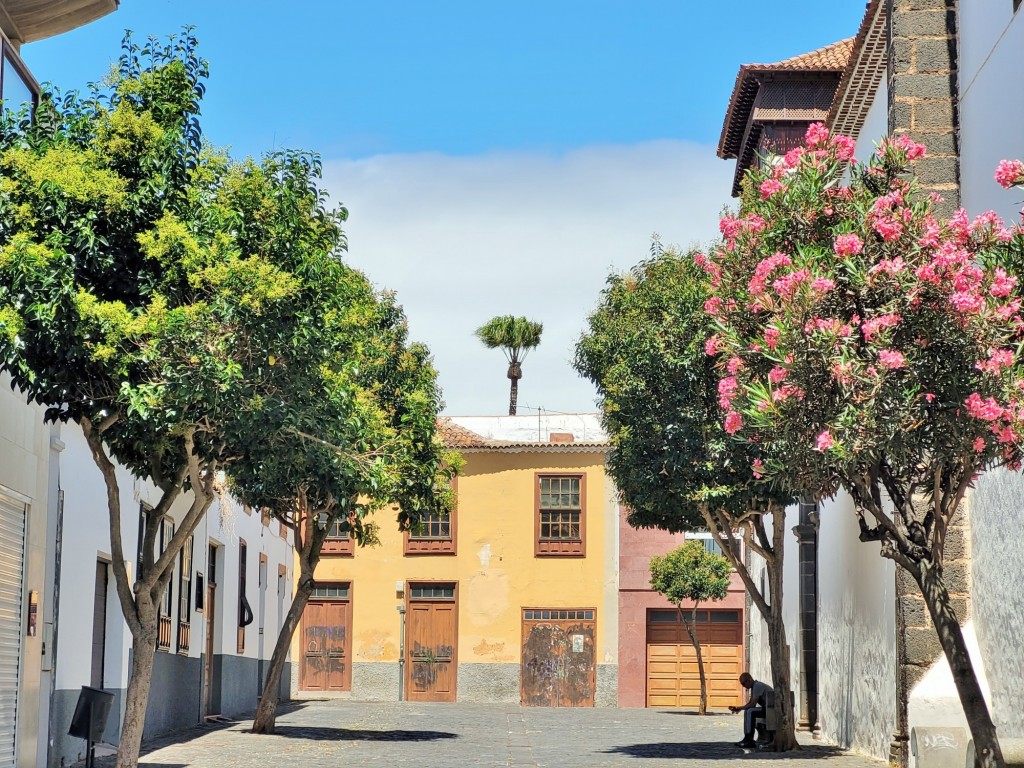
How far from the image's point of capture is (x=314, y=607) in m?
40.2

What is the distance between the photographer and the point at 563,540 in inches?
1560

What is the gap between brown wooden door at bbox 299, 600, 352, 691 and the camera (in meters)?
39.9

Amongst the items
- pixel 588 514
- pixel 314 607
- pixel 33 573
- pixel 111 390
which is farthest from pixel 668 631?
pixel 111 390

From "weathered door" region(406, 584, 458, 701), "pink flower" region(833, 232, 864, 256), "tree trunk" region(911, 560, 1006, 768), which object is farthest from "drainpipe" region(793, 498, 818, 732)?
"weathered door" region(406, 584, 458, 701)

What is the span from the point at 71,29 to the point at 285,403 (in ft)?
22.9

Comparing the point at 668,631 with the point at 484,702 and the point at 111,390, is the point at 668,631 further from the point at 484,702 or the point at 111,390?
the point at 111,390

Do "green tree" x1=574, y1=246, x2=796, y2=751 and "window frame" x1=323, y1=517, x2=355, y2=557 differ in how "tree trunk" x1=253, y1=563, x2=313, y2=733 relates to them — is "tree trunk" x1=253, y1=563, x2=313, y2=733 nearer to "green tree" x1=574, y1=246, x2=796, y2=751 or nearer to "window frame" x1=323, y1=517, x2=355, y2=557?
"green tree" x1=574, y1=246, x2=796, y2=751

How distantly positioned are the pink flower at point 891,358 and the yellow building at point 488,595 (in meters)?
30.0

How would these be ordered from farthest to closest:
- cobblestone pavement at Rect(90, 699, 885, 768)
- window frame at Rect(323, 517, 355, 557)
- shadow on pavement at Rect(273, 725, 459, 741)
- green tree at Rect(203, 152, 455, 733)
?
1. window frame at Rect(323, 517, 355, 557)
2. shadow on pavement at Rect(273, 725, 459, 741)
3. cobblestone pavement at Rect(90, 699, 885, 768)
4. green tree at Rect(203, 152, 455, 733)

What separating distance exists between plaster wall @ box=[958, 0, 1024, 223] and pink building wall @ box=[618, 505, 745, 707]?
77.1 feet

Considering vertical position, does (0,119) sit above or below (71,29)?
below

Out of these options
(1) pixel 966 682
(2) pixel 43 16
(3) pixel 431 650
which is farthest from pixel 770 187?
(3) pixel 431 650

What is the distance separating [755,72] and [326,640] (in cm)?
2138

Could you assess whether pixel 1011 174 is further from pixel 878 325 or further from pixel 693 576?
pixel 693 576
